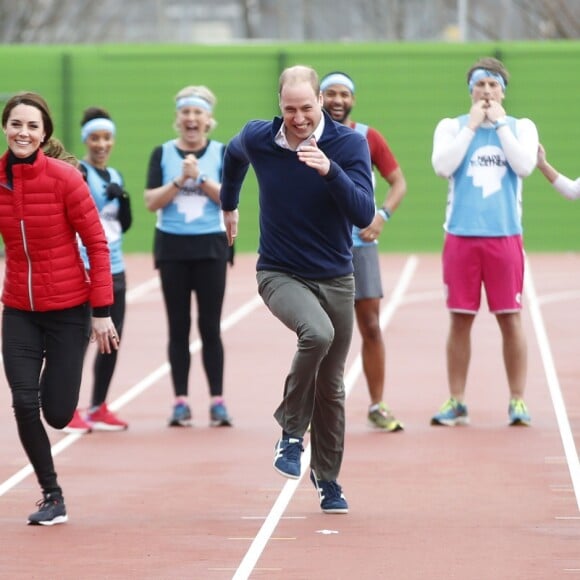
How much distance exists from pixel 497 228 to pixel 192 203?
1.95 meters

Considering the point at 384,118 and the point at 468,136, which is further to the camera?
the point at 384,118

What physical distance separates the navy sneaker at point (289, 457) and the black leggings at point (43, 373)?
100cm

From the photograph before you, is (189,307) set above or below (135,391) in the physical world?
above

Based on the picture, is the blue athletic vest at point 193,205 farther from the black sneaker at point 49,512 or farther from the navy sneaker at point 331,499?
the black sneaker at point 49,512

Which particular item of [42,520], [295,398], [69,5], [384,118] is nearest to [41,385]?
[42,520]

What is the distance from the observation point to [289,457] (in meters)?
8.00

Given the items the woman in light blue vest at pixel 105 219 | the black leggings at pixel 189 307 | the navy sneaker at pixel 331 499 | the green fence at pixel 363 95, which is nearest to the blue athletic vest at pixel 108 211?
the woman in light blue vest at pixel 105 219

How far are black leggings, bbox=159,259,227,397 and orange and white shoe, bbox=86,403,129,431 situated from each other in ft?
1.45

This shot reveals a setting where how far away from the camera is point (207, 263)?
432 inches

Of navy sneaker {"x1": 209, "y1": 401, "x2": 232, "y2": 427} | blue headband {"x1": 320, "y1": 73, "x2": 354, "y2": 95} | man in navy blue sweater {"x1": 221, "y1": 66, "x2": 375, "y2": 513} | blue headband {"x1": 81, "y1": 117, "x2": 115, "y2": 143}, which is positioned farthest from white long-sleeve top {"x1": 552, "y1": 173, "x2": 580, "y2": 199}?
blue headband {"x1": 81, "y1": 117, "x2": 115, "y2": 143}

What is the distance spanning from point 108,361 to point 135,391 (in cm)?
154

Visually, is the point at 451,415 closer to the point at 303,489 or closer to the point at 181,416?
the point at 181,416

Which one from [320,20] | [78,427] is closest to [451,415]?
[78,427]

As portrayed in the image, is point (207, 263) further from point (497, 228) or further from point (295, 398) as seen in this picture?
point (295, 398)
